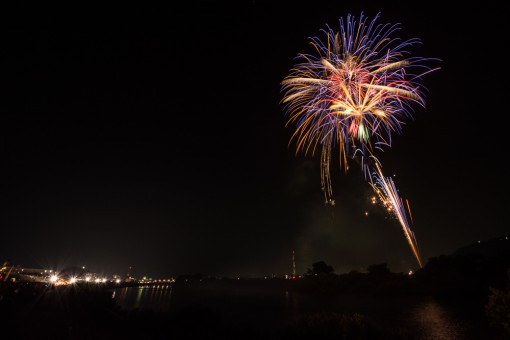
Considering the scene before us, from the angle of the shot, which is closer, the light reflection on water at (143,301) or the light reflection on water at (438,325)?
the light reflection on water at (438,325)

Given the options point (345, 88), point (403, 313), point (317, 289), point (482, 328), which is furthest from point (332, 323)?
point (317, 289)

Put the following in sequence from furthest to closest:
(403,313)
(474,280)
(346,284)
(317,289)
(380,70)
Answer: (317,289), (346,284), (474,280), (403,313), (380,70)

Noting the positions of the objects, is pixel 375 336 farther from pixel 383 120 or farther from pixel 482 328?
pixel 482 328

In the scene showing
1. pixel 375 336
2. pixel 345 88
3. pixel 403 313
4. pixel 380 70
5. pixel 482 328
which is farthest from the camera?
pixel 403 313

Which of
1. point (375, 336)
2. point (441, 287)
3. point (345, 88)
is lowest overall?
point (375, 336)

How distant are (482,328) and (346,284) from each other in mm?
71098

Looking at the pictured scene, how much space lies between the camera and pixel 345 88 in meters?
20.3

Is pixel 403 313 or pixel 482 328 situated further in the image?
pixel 403 313

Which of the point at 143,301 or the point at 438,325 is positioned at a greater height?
the point at 143,301

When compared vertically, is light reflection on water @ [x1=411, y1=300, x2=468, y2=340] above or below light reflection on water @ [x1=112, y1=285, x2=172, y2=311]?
below

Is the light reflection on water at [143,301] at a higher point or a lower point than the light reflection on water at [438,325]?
higher

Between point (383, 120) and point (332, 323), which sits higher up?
point (383, 120)

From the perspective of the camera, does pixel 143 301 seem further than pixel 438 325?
Yes

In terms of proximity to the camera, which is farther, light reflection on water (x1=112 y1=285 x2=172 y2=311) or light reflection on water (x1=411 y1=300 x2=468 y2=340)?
light reflection on water (x1=112 y1=285 x2=172 y2=311)
